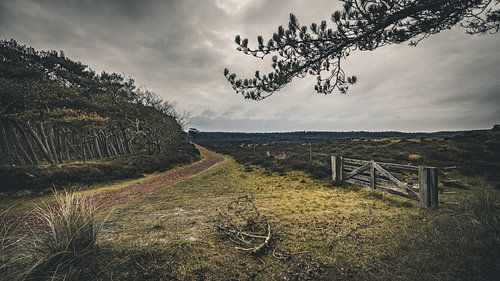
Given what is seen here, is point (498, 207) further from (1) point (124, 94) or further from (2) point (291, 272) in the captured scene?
(1) point (124, 94)

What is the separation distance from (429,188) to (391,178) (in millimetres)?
1254

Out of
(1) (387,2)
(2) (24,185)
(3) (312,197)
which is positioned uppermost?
(1) (387,2)

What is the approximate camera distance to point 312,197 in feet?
26.6

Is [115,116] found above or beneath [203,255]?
above

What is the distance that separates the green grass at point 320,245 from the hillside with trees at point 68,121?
1037 cm

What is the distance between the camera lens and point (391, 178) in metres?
7.42

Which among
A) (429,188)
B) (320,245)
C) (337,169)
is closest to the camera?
(320,245)

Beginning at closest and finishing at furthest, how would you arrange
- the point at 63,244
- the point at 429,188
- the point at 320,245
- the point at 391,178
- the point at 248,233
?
the point at 63,244, the point at 320,245, the point at 248,233, the point at 429,188, the point at 391,178

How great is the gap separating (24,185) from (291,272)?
13.3 m

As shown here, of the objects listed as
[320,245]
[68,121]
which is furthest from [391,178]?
[68,121]

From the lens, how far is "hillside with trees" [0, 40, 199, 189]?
1345 centimetres

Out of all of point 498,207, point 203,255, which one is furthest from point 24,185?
point 498,207

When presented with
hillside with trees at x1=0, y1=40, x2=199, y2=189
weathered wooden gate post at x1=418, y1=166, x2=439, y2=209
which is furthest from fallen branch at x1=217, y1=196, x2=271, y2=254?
hillside with trees at x1=0, y1=40, x2=199, y2=189

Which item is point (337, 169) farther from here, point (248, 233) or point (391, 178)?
point (248, 233)
